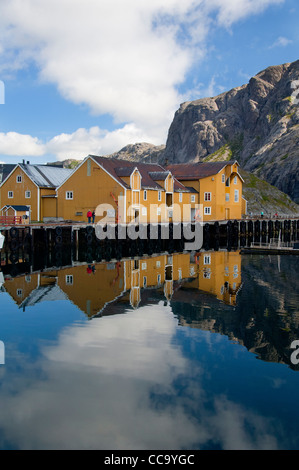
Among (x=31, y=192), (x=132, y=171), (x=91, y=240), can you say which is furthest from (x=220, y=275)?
(x=31, y=192)

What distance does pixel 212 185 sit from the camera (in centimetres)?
6134

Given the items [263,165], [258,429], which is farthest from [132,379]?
[263,165]

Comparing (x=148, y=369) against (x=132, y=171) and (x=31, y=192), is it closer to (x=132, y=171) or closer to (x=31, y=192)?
(x=132, y=171)

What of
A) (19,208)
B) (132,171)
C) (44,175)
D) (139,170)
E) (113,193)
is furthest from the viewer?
(44,175)

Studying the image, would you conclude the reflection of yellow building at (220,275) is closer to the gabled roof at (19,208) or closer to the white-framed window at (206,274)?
the white-framed window at (206,274)

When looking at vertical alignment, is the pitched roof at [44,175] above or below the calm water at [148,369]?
above

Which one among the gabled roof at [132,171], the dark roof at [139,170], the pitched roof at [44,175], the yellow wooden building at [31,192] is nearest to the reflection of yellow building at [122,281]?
the gabled roof at [132,171]

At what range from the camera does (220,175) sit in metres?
62.3

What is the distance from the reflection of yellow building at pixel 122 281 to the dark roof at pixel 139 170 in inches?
598

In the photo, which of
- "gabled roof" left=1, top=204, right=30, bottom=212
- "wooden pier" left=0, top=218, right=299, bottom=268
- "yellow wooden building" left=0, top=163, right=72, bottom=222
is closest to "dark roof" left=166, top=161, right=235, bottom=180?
"wooden pier" left=0, top=218, right=299, bottom=268

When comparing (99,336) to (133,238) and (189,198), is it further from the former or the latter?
(189,198)

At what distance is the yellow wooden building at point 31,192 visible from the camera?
182 ft

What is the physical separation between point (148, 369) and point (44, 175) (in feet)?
163

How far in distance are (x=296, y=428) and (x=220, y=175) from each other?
54411 mm
